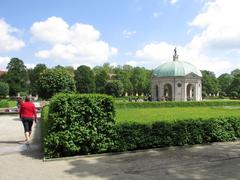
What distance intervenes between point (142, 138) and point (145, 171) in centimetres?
298

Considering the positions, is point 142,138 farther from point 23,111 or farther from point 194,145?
point 23,111

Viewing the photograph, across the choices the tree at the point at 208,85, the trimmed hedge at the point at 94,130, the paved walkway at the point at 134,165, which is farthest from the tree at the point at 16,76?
the trimmed hedge at the point at 94,130

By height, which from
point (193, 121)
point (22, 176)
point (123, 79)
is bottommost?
point (22, 176)

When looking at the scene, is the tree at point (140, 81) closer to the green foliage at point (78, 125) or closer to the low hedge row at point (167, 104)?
the low hedge row at point (167, 104)

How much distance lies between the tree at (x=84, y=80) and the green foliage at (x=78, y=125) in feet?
307

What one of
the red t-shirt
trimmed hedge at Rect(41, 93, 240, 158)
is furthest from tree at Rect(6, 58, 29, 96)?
trimmed hedge at Rect(41, 93, 240, 158)

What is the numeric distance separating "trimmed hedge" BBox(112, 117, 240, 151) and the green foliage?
51 cm

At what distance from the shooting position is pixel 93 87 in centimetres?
10625

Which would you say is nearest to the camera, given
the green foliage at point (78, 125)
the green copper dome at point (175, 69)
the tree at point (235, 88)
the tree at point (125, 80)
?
the green foliage at point (78, 125)

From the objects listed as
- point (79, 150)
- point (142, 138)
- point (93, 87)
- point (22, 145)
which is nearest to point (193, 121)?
point (142, 138)

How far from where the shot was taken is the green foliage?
10930 mm

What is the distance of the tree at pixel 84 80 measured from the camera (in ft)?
346

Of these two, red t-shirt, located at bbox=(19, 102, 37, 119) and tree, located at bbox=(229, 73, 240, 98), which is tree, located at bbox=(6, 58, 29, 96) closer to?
tree, located at bbox=(229, 73, 240, 98)

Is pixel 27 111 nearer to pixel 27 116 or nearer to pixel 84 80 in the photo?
pixel 27 116
